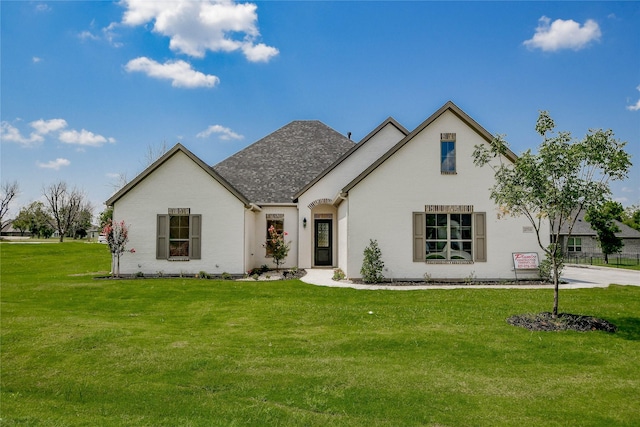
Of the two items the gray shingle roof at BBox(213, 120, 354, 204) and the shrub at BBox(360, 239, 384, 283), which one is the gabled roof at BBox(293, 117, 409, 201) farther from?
the shrub at BBox(360, 239, 384, 283)

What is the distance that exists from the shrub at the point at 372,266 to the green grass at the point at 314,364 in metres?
3.37

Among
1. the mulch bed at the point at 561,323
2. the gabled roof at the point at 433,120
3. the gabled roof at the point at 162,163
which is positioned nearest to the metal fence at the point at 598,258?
the gabled roof at the point at 433,120

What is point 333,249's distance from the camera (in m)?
21.3

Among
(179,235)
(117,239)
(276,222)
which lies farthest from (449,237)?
(117,239)

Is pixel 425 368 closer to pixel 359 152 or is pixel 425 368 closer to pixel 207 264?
pixel 207 264

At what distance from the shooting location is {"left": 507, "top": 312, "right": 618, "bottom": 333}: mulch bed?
345 inches

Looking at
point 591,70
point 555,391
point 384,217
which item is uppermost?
point 591,70

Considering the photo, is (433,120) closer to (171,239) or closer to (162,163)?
(162,163)

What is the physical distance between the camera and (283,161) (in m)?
24.6

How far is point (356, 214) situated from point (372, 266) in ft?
7.21

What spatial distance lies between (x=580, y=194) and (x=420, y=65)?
8271 mm

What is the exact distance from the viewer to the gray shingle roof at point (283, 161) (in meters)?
22.3

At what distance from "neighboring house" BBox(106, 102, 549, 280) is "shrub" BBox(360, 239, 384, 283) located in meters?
0.40

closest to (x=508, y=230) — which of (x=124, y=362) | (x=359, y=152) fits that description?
(x=359, y=152)
